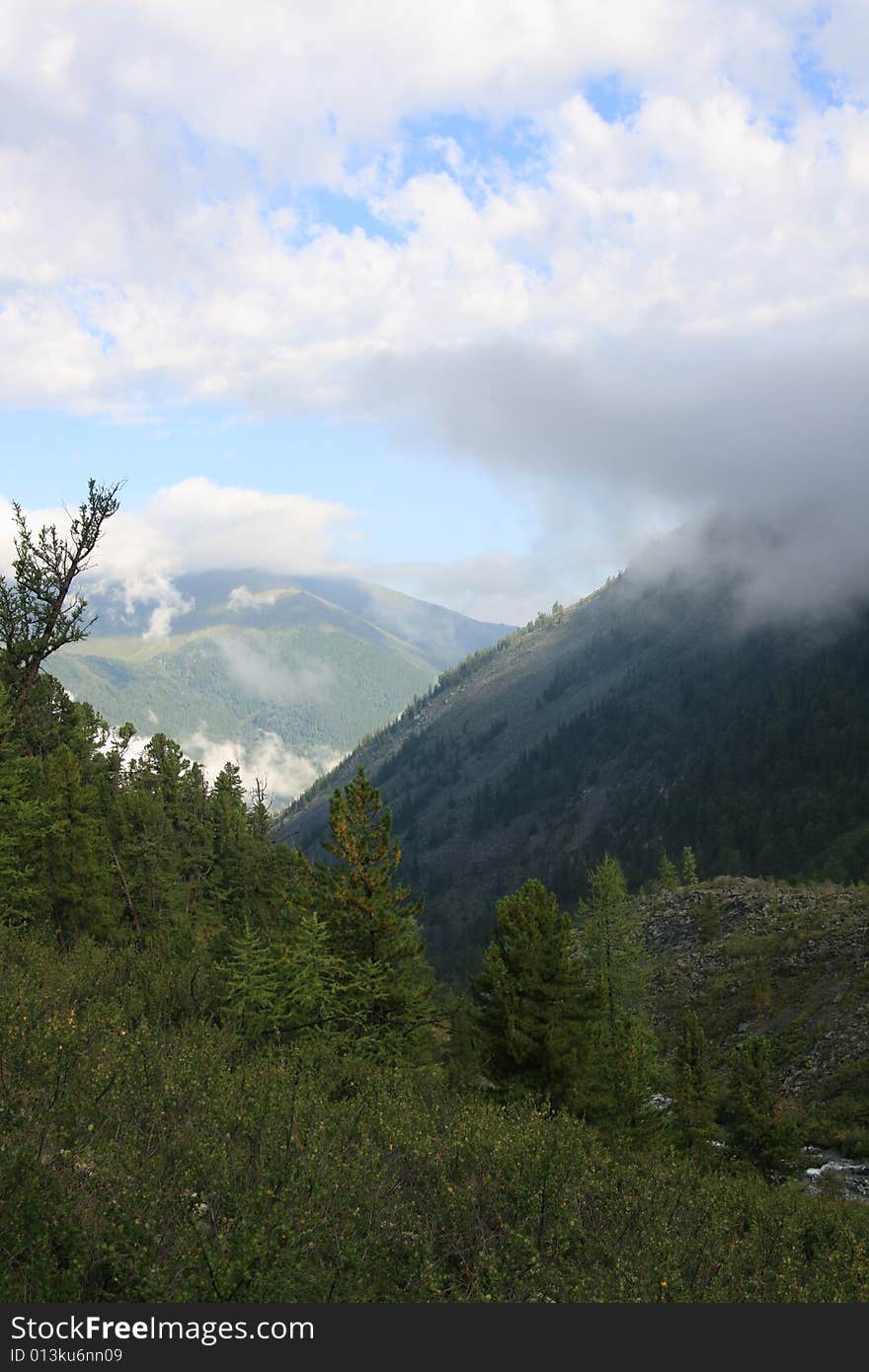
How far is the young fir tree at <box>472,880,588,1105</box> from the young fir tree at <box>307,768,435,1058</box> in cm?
244

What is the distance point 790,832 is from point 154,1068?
162902 mm

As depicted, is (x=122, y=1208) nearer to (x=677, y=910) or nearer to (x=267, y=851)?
(x=267, y=851)

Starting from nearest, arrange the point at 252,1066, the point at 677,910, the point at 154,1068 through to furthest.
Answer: the point at 154,1068 → the point at 252,1066 → the point at 677,910

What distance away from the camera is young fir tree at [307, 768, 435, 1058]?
25.2 meters

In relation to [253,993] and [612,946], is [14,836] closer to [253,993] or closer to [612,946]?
[253,993]

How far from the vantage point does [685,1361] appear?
8.02 m

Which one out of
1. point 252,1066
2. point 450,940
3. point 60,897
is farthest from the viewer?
point 450,940

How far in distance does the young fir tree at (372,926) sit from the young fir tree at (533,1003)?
8.00 feet

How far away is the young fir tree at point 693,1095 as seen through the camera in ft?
95.0

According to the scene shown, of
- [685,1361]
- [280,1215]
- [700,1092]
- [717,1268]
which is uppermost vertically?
[280,1215]

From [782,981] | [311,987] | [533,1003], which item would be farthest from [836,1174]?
[311,987]

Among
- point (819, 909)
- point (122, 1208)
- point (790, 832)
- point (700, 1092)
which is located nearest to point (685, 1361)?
point (122, 1208)

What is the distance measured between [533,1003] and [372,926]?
5.70 meters

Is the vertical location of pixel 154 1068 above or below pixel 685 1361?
above
